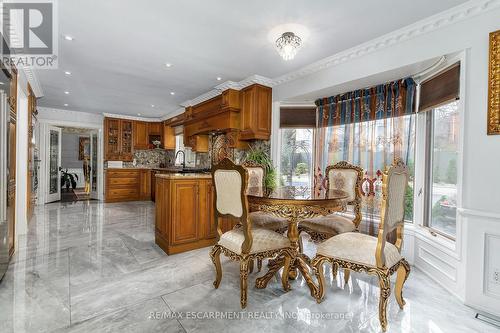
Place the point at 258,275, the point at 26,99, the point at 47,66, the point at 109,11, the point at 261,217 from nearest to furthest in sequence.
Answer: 1. the point at 109,11
2. the point at 258,275
3. the point at 261,217
4. the point at 47,66
5. the point at 26,99

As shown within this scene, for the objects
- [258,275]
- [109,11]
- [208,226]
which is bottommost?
[258,275]

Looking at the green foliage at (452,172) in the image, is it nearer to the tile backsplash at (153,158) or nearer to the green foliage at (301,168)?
the green foliage at (301,168)

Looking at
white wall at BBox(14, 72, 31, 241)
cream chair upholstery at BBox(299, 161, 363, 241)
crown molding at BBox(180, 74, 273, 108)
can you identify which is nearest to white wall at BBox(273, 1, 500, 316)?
cream chair upholstery at BBox(299, 161, 363, 241)

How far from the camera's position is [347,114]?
10.9ft

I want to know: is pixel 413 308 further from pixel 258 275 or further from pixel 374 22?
pixel 374 22

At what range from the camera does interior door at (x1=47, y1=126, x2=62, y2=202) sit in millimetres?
6199

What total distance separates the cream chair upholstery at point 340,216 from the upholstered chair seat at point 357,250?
0.43 m

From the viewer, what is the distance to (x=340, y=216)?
272cm

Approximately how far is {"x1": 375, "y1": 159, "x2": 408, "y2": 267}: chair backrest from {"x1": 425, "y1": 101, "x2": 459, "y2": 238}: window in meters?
0.94

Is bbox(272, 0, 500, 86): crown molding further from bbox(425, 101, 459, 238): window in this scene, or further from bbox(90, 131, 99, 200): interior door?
bbox(90, 131, 99, 200): interior door

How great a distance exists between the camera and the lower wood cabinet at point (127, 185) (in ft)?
21.6

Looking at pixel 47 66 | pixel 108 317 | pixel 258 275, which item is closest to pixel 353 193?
pixel 258 275

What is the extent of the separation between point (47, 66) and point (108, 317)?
11.9ft

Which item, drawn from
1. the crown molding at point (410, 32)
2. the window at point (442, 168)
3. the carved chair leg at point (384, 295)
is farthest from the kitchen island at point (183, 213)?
the window at point (442, 168)
